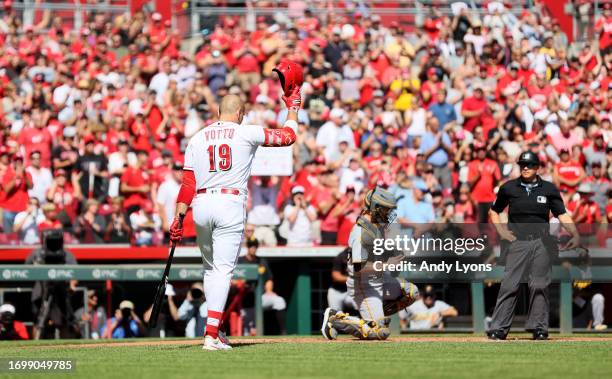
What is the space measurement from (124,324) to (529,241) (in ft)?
20.4

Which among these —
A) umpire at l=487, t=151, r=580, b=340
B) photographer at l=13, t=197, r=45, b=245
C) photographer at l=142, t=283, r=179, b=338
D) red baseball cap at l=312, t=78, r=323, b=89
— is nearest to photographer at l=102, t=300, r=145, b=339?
photographer at l=142, t=283, r=179, b=338

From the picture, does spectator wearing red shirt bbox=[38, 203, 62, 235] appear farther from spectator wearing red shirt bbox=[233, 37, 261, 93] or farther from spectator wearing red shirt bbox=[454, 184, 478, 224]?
spectator wearing red shirt bbox=[233, 37, 261, 93]

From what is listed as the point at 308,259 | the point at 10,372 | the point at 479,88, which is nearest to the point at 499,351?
the point at 10,372

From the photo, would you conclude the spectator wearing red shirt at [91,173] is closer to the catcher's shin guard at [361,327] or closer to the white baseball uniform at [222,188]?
the catcher's shin guard at [361,327]

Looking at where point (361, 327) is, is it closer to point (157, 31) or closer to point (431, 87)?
point (431, 87)

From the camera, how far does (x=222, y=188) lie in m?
11.9

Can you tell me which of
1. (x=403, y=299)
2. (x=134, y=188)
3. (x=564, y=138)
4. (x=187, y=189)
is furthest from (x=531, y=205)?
(x=564, y=138)

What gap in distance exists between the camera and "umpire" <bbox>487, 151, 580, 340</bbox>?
13375 mm

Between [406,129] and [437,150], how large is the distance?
112 cm

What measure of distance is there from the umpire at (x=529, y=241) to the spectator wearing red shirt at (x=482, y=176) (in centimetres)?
714

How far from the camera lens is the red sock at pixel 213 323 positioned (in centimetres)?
1181

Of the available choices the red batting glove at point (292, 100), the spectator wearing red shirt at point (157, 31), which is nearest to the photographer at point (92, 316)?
the red batting glove at point (292, 100)

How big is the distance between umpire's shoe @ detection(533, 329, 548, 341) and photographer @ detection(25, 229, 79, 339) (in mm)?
6451

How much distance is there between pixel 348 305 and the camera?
57.7 feet
